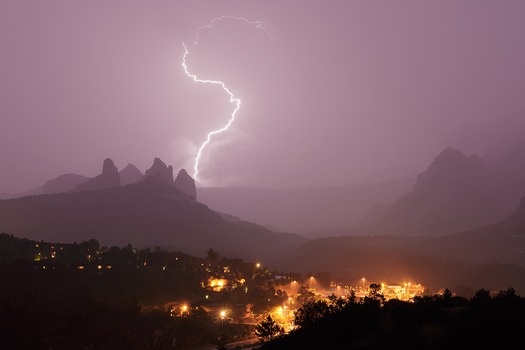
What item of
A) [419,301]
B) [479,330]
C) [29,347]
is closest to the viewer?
[479,330]

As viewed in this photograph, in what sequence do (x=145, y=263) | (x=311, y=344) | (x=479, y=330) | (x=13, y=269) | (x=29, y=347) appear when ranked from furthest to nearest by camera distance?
(x=145, y=263) < (x=13, y=269) < (x=29, y=347) < (x=311, y=344) < (x=479, y=330)

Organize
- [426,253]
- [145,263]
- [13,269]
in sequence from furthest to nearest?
[426,253] < [145,263] < [13,269]

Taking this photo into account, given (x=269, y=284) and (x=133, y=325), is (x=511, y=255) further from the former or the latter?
(x=133, y=325)

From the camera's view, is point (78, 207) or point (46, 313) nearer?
point (46, 313)

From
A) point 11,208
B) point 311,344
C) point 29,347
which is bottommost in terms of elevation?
point 29,347

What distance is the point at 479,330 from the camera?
71.4 ft

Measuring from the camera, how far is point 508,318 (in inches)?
890

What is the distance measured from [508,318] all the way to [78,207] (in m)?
201

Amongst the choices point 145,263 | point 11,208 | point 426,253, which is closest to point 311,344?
point 145,263

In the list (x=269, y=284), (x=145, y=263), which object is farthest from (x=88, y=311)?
(x=269, y=284)

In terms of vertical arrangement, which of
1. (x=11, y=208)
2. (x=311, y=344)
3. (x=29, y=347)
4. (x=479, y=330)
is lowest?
(x=29, y=347)

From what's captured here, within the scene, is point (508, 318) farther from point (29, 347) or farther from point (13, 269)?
point (13, 269)

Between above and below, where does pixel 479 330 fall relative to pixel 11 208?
below

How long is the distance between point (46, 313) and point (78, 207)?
13980 centimetres
